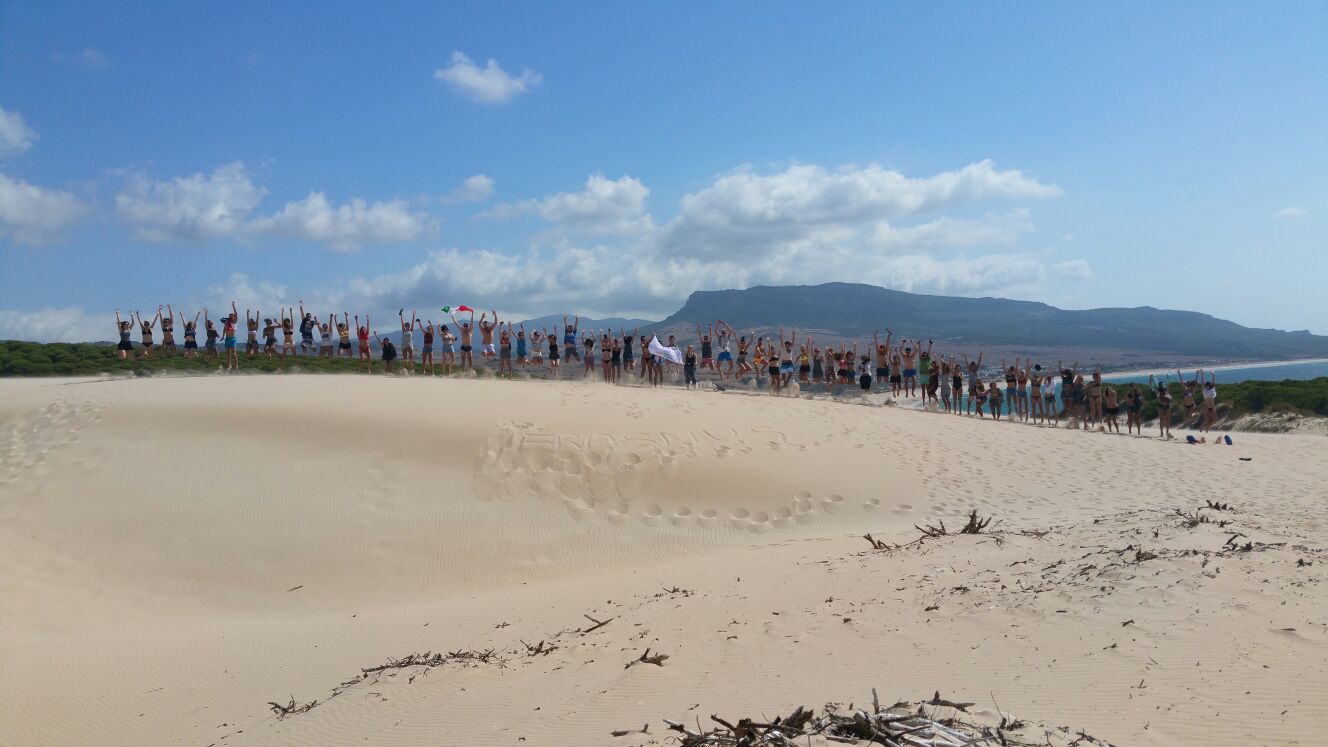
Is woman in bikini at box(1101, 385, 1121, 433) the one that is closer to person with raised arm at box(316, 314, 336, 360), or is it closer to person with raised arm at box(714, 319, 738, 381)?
person with raised arm at box(714, 319, 738, 381)

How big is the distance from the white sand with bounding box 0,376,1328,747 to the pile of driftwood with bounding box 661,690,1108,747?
→ 1.08ft

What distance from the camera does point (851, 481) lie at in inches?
592

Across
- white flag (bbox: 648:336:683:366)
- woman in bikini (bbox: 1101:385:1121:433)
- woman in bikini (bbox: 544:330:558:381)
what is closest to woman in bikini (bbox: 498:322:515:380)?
woman in bikini (bbox: 544:330:558:381)

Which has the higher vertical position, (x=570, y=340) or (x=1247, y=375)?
(x=570, y=340)

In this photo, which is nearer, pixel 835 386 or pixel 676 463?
pixel 676 463

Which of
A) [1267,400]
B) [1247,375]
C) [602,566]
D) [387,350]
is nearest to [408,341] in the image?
[387,350]

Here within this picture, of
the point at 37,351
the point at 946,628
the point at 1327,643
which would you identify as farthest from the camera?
the point at 37,351

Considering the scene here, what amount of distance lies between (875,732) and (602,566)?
8158 mm

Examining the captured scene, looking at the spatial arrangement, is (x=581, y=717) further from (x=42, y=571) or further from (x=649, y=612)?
(x=42, y=571)

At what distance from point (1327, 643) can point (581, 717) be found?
15.9ft

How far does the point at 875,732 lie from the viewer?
398 cm

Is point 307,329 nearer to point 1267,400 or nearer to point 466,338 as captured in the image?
point 466,338

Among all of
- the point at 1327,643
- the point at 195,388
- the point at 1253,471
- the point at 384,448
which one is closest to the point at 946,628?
the point at 1327,643

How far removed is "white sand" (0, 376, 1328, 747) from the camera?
207 inches
